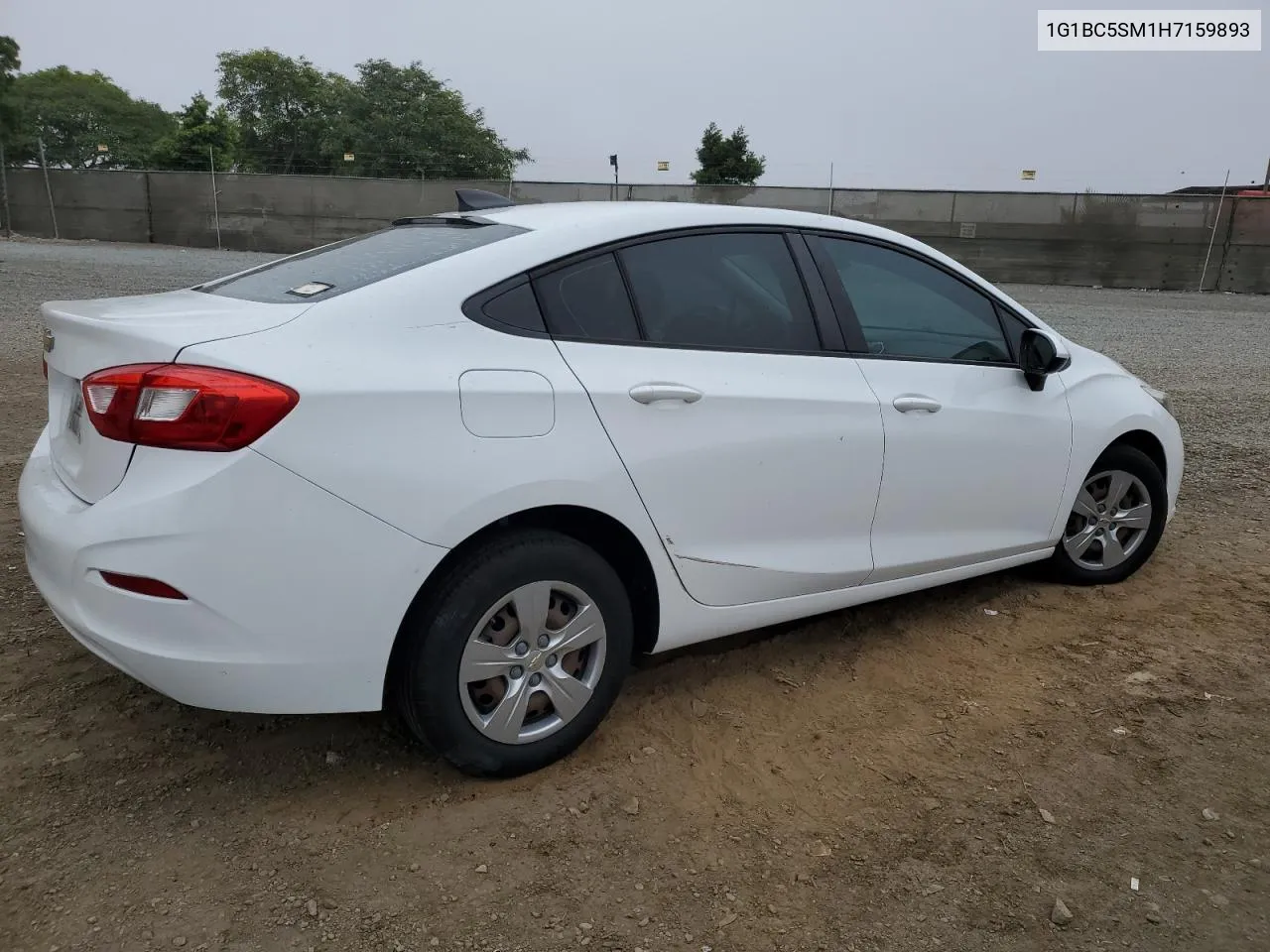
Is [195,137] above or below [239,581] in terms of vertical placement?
above

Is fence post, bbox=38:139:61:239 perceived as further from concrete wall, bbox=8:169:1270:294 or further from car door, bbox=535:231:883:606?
car door, bbox=535:231:883:606

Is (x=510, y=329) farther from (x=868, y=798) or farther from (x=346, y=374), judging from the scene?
(x=868, y=798)

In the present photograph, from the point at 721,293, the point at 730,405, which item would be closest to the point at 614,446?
the point at 730,405

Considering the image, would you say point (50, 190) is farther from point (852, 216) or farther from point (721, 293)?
point (721, 293)

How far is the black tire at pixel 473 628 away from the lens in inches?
95.3

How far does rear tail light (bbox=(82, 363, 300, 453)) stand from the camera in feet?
7.13

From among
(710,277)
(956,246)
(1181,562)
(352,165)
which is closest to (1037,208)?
(956,246)

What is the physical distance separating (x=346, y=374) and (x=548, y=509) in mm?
638

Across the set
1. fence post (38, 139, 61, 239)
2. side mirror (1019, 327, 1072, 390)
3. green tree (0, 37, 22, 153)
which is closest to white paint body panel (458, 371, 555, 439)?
side mirror (1019, 327, 1072, 390)

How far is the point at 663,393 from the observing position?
273 cm

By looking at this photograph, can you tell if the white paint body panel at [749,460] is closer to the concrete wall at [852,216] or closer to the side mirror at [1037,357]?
the side mirror at [1037,357]

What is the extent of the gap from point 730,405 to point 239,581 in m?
1.43

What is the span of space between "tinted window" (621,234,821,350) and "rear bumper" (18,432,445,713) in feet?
3.42

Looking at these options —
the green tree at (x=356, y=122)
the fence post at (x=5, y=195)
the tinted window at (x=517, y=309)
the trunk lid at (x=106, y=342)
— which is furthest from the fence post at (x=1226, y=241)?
the fence post at (x=5, y=195)
